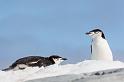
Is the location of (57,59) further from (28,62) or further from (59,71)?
(59,71)

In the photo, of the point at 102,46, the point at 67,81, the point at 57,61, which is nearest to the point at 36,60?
the point at 57,61

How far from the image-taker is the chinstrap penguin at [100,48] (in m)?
19.4

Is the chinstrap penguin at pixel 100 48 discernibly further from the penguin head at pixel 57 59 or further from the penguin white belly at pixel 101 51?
the penguin head at pixel 57 59

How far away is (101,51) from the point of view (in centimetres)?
1962

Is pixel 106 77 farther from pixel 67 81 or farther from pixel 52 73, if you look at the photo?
pixel 52 73

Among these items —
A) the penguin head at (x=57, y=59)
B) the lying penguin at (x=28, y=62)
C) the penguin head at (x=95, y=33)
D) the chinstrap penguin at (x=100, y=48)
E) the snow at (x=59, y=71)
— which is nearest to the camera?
the snow at (x=59, y=71)

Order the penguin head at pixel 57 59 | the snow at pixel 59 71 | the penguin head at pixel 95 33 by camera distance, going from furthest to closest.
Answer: the penguin head at pixel 95 33 < the penguin head at pixel 57 59 < the snow at pixel 59 71

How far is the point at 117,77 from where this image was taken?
6.04 metres

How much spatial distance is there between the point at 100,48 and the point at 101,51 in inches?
10.7

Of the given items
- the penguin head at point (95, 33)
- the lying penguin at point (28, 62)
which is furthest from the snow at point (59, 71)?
the penguin head at point (95, 33)

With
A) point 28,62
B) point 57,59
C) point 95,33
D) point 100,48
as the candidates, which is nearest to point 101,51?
point 100,48

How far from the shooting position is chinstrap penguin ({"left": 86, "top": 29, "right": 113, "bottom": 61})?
1944 centimetres

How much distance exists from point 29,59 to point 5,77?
7837 millimetres

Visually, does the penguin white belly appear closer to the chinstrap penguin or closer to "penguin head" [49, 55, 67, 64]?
the chinstrap penguin
